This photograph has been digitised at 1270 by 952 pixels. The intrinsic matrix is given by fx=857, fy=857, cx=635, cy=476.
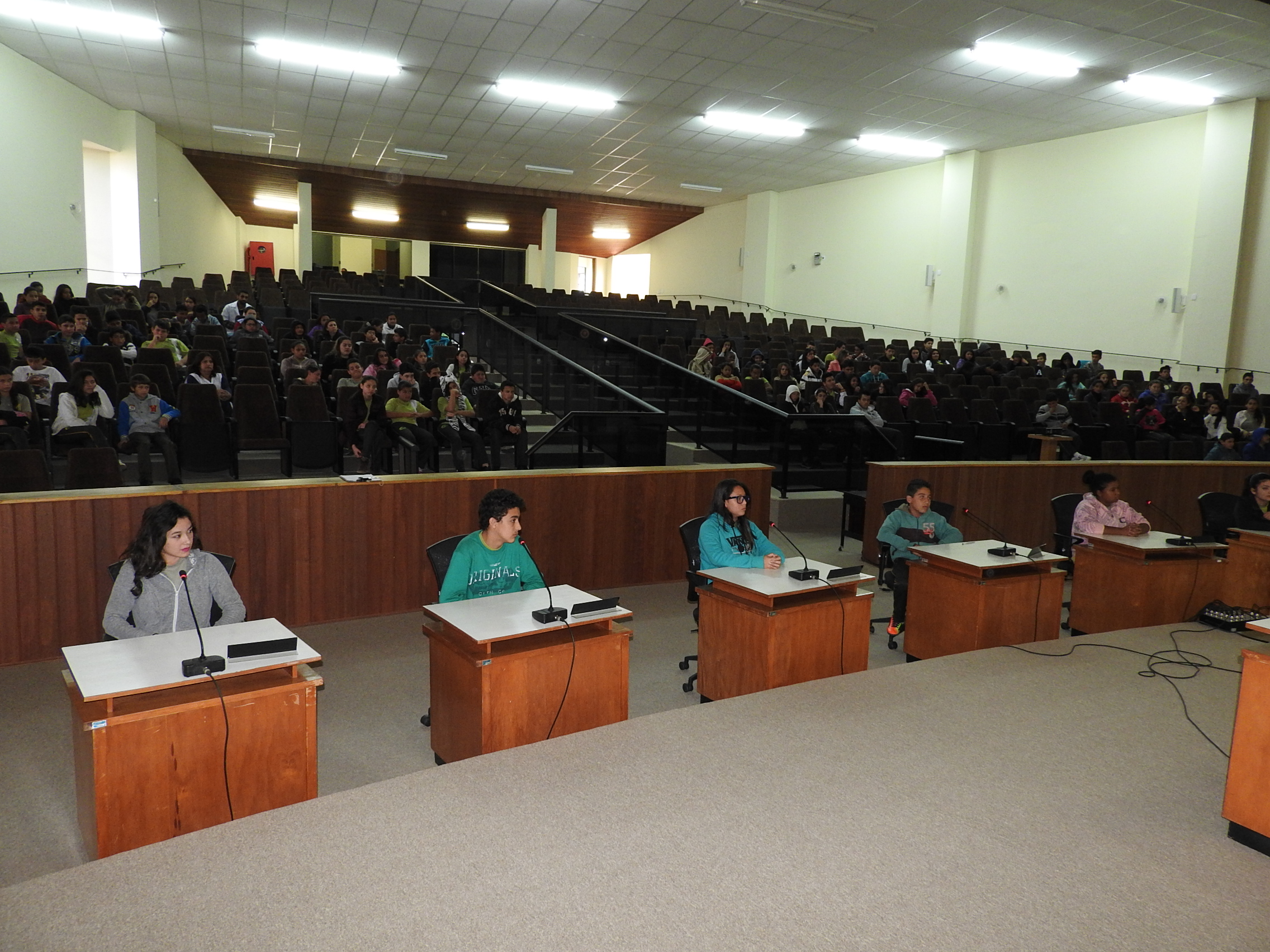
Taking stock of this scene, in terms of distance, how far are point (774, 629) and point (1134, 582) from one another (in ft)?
9.13

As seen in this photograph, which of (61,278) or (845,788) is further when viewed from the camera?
(61,278)

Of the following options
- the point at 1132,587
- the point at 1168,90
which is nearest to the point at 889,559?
the point at 1132,587

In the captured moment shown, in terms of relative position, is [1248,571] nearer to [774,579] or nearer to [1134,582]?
[1134,582]

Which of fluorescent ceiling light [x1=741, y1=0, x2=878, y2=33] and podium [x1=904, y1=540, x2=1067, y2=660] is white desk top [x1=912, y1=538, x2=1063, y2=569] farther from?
fluorescent ceiling light [x1=741, y1=0, x2=878, y2=33]

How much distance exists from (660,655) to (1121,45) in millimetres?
9310

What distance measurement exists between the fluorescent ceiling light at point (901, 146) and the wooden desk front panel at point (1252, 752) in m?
13.4

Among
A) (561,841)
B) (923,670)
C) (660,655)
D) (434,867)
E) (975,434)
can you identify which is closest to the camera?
(434,867)

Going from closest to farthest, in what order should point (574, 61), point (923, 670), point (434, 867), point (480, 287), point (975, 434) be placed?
1. point (434, 867)
2. point (923, 670)
3. point (975, 434)
4. point (574, 61)
5. point (480, 287)

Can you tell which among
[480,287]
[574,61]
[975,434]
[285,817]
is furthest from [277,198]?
[285,817]

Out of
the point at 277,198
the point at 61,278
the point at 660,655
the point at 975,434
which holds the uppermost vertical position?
the point at 277,198

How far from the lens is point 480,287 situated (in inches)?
643

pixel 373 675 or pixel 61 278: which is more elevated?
pixel 61 278

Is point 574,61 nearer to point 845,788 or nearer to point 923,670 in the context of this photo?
point 923,670

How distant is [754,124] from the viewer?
45.4 feet
